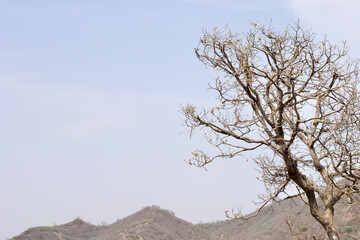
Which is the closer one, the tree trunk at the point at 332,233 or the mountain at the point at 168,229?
the tree trunk at the point at 332,233

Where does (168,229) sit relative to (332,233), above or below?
above

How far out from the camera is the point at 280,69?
1005 cm

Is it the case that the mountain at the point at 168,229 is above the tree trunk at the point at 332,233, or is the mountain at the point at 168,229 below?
above

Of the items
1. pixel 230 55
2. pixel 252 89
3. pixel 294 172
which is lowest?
pixel 294 172

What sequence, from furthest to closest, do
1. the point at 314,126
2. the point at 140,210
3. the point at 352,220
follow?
the point at 140,210 < the point at 352,220 < the point at 314,126

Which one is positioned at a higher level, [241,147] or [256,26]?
[256,26]

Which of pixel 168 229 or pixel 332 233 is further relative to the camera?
pixel 168 229

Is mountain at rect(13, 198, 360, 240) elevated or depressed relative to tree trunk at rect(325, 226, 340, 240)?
elevated

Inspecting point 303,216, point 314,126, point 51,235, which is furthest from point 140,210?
point 314,126

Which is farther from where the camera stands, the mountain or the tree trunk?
the mountain

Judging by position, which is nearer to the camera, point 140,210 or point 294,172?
point 294,172

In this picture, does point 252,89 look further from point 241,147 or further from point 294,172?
point 294,172

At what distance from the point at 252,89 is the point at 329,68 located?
220 centimetres

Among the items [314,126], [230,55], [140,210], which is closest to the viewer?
[230,55]
